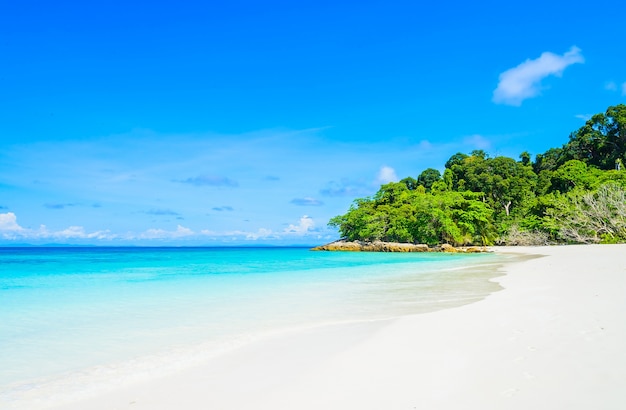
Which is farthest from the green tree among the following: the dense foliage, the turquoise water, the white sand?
the white sand

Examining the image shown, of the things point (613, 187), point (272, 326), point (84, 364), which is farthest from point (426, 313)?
point (613, 187)

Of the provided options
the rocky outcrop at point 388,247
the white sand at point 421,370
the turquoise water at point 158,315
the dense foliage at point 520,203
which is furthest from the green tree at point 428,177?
the white sand at point 421,370

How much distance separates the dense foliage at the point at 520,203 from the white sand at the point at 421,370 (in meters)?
30.1

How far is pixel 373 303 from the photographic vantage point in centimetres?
812

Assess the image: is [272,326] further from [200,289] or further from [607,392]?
[200,289]

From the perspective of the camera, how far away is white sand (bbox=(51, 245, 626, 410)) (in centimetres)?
294

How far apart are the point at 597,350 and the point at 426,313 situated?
114 inches

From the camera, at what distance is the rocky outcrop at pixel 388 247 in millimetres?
37075

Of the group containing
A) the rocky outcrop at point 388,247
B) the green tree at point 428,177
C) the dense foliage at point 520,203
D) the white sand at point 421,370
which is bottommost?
the white sand at point 421,370

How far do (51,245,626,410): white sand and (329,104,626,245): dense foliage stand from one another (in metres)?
30.1

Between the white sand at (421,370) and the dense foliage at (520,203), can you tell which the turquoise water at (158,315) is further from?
the dense foliage at (520,203)

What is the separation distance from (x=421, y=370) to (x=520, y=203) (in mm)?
50596

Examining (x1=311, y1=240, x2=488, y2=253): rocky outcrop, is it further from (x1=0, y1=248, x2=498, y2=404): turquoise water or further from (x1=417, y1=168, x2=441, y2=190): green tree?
(x1=0, y1=248, x2=498, y2=404): turquoise water

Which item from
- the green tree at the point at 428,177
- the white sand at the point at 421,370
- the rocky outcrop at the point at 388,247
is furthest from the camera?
the green tree at the point at 428,177
